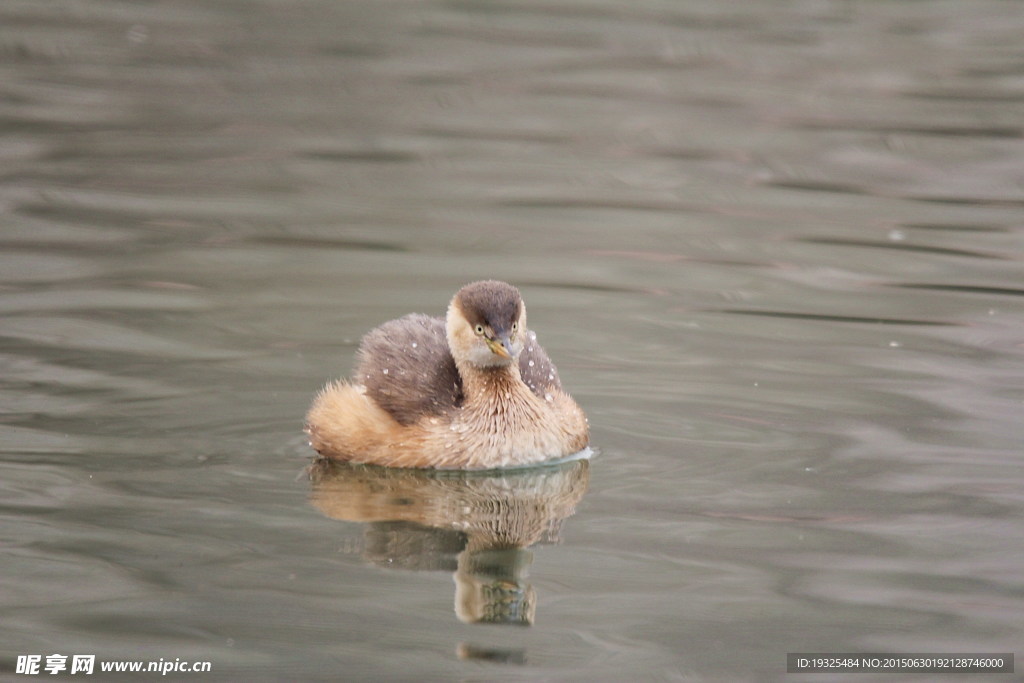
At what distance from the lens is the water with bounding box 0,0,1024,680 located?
5.95 metres

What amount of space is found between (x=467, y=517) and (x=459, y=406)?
0.89m

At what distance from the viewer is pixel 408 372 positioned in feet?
25.2

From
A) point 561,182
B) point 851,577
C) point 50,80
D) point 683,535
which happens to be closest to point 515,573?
point 683,535

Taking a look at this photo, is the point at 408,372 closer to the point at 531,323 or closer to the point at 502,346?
the point at 502,346

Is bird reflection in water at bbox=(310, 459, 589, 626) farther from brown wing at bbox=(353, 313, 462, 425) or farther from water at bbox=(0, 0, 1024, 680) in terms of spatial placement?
brown wing at bbox=(353, 313, 462, 425)

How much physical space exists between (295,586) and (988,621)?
100 inches

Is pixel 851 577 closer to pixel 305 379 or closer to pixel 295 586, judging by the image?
pixel 295 586

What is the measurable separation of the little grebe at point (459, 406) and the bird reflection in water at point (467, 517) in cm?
10

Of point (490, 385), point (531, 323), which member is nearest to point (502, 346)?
point (490, 385)

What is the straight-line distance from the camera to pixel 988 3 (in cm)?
2100

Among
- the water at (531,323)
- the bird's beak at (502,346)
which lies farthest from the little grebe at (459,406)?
the water at (531,323)

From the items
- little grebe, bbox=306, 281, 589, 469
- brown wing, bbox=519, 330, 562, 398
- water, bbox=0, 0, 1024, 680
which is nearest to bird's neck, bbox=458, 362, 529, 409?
little grebe, bbox=306, 281, 589, 469

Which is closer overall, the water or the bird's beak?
the water

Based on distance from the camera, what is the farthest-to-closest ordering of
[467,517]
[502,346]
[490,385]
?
[490,385], [502,346], [467,517]
